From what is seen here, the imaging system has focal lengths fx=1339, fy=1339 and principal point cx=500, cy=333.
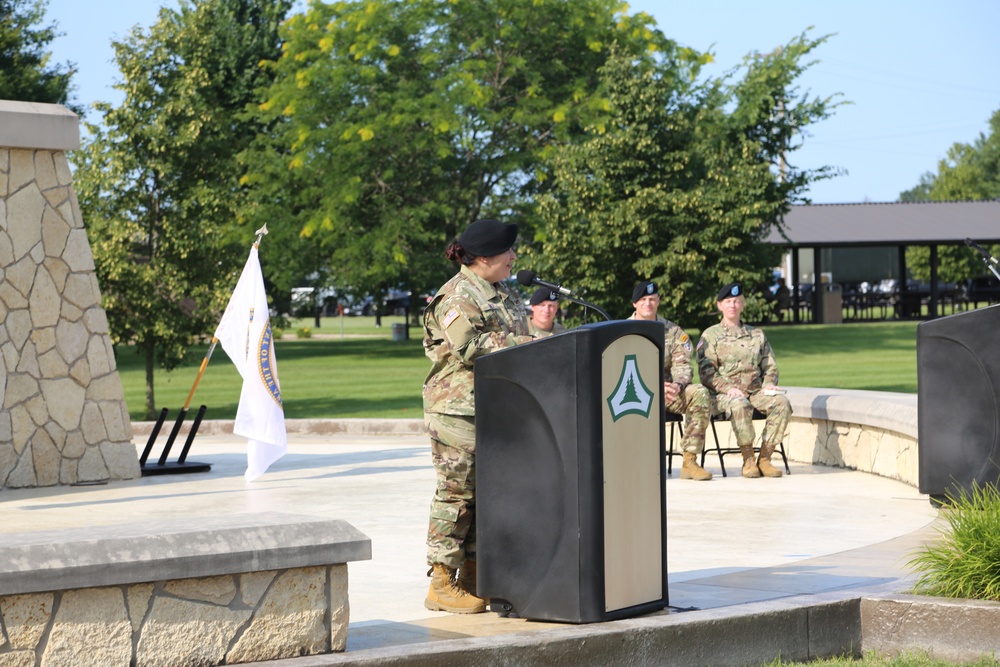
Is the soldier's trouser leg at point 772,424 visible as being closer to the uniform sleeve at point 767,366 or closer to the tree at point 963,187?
the uniform sleeve at point 767,366

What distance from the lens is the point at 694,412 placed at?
474 inches

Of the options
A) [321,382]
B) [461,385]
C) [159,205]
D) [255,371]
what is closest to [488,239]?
[461,385]

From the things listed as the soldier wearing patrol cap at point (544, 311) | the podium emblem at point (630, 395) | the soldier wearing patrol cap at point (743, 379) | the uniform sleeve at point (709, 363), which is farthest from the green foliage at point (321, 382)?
the podium emblem at point (630, 395)

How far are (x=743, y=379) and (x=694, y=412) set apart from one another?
2.22 ft

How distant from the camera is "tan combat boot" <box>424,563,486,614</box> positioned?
6039 mm

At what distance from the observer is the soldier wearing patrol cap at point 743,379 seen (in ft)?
39.5

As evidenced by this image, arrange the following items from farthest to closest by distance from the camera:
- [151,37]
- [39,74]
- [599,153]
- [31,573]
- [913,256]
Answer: [913,256]
[39,74]
[599,153]
[151,37]
[31,573]

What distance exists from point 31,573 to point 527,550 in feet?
6.85

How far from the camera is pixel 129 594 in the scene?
4.52m

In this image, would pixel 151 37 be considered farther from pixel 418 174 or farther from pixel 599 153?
pixel 418 174

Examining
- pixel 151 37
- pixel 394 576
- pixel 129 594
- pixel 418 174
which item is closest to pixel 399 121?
pixel 418 174

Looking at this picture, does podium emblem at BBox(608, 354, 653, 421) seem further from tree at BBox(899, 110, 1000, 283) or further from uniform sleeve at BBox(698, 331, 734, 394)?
tree at BBox(899, 110, 1000, 283)

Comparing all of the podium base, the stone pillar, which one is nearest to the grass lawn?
the stone pillar

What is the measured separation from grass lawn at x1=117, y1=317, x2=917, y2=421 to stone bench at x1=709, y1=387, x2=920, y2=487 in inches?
292
